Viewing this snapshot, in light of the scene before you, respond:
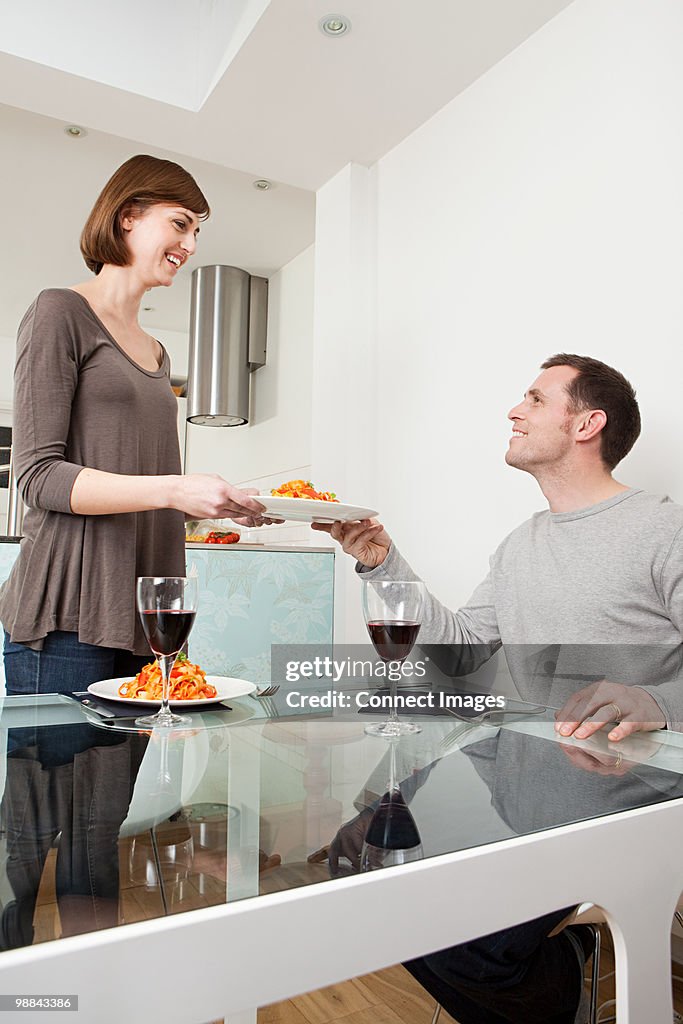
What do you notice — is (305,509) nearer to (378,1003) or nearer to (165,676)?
(165,676)

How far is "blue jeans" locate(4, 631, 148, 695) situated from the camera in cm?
116

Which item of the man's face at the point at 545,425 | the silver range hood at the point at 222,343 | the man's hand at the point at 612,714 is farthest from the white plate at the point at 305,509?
the silver range hood at the point at 222,343

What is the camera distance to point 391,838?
0.49m

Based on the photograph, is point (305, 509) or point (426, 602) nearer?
point (305, 509)

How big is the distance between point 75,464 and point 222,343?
131 inches

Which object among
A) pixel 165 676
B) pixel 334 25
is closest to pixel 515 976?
pixel 165 676

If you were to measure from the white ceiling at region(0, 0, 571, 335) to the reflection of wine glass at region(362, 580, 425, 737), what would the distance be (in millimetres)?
2112

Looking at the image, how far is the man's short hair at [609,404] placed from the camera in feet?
5.67

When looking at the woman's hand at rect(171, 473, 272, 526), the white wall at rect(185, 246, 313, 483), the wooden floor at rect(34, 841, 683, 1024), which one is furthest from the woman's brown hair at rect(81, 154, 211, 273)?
the white wall at rect(185, 246, 313, 483)

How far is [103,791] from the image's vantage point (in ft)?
1.83

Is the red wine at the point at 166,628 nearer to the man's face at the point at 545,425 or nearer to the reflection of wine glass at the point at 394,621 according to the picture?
the reflection of wine glass at the point at 394,621

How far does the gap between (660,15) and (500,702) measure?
183 cm

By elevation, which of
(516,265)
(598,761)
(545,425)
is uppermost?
(516,265)

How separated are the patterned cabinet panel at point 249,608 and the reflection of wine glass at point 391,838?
6.58ft
